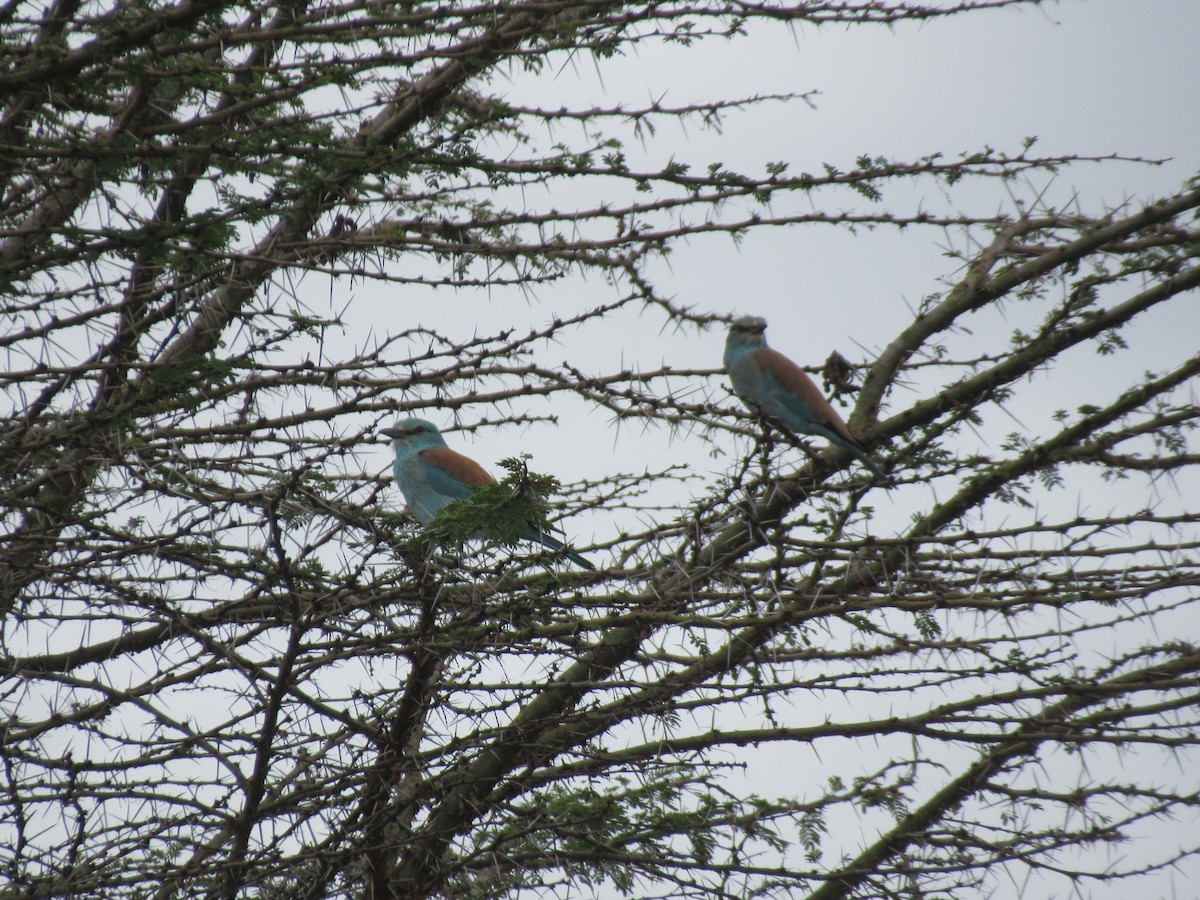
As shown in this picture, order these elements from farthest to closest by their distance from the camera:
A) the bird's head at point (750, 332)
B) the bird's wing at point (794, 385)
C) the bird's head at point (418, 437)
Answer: the bird's head at point (418, 437), the bird's head at point (750, 332), the bird's wing at point (794, 385)

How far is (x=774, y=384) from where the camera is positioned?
6.96 metres

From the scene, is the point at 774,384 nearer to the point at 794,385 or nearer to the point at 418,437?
the point at 794,385

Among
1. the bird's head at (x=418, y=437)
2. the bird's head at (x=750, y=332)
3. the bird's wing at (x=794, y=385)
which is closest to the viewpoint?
the bird's wing at (x=794, y=385)

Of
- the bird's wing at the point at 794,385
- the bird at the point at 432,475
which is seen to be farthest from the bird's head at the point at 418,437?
the bird's wing at the point at 794,385

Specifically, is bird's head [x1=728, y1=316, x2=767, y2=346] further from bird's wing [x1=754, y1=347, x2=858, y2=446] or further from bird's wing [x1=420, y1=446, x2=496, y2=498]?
bird's wing [x1=420, y1=446, x2=496, y2=498]

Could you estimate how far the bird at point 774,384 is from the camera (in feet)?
22.2

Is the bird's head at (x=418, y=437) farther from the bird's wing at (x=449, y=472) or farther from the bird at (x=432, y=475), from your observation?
the bird's wing at (x=449, y=472)

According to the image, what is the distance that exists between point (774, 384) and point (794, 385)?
0.45 ft

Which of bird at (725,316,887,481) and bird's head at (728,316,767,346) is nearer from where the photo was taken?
bird at (725,316,887,481)

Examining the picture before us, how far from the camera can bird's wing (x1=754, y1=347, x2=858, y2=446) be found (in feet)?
22.1

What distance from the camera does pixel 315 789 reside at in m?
3.63

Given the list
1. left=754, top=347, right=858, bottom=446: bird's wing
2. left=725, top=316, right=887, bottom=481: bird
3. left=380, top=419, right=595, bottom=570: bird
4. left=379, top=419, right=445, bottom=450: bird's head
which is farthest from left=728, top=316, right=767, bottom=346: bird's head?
left=379, top=419, right=445, bottom=450: bird's head

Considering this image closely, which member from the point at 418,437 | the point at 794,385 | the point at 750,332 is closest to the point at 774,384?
the point at 794,385

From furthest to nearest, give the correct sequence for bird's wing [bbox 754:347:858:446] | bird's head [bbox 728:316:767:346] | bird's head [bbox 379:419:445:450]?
bird's head [bbox 379:419:445:450], bird's head [bbox 728:316:767:346], bird's wing [bbox 754:347:858:446]
